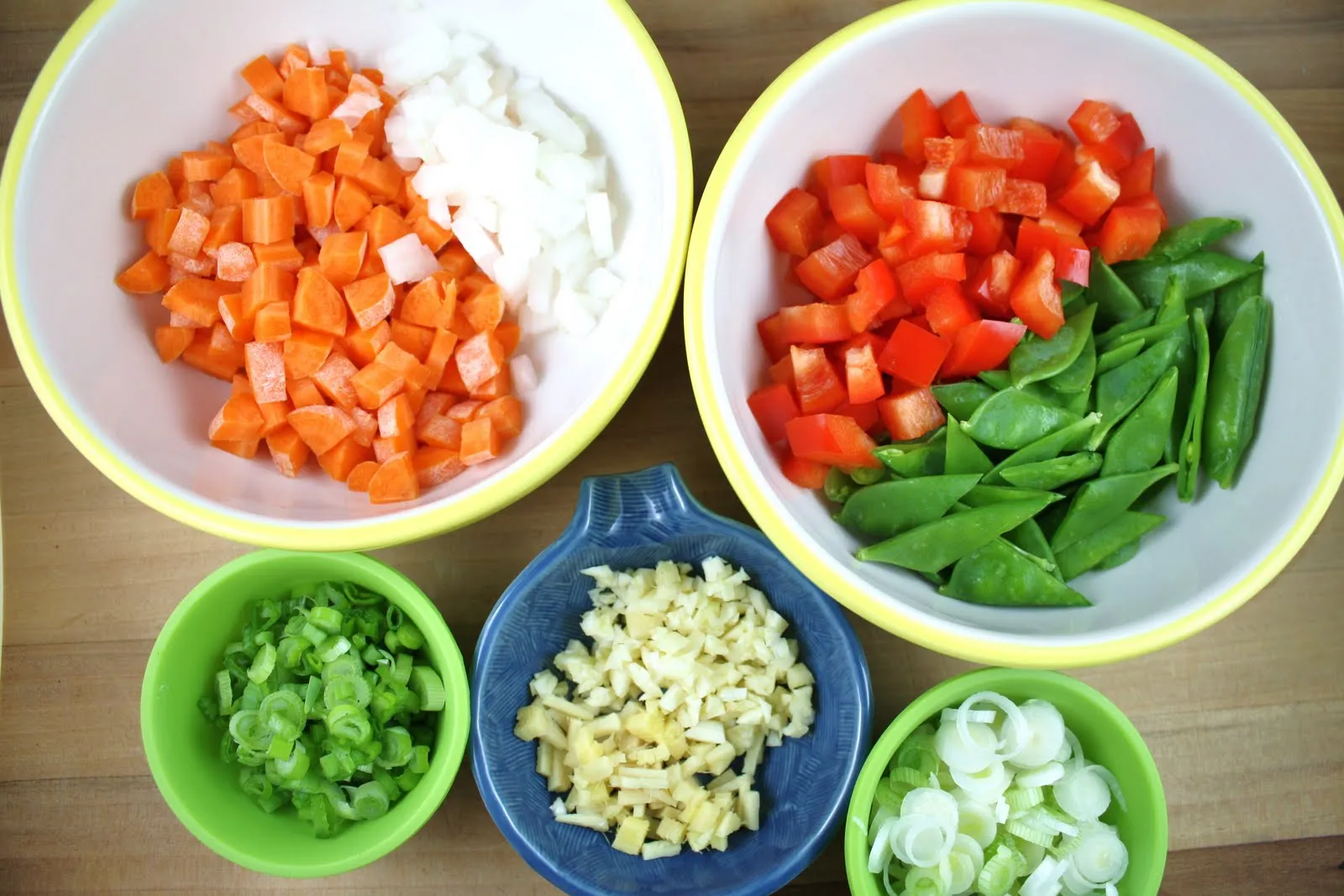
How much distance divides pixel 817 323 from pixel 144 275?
110cm

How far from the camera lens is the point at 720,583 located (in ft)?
5.95

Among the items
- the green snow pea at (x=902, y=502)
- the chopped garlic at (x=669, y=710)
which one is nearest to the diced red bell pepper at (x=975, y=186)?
the green snow pea at (x=902, y=502)

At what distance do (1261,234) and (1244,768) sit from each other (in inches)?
37.9

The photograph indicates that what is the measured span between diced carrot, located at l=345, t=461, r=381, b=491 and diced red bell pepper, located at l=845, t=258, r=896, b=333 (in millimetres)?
794

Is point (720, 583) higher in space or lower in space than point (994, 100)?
lower

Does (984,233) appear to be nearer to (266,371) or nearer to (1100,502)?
(1100,502)

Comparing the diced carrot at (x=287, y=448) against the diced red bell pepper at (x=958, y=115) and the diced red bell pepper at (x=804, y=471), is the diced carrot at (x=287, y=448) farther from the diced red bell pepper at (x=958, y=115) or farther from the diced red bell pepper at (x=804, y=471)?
the diced red bell pepper at (x=958, y=115)

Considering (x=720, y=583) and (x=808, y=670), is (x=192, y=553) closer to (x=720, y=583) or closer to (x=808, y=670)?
(x=720, y=583)

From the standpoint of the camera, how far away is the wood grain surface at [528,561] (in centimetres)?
192

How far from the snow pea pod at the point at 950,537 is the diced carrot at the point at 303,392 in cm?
91

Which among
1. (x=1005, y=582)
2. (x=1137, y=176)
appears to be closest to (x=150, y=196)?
(x=1005, y=582)

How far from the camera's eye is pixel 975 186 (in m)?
1.64

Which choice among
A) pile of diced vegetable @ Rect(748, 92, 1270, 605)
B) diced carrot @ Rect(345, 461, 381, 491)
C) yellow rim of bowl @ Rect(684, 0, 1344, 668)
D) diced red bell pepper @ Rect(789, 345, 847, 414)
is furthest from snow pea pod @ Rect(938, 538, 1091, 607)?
diced carrot @ Rect(345, 461, 381, 491)

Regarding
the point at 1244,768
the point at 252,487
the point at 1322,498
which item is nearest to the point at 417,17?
the point at 252,487
